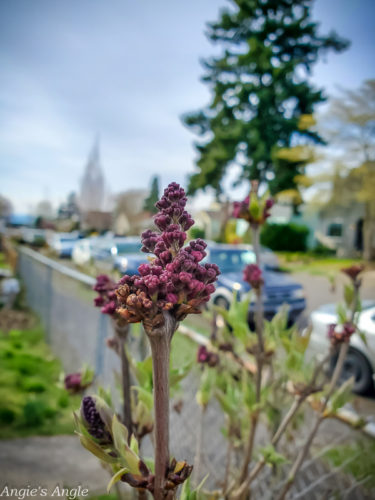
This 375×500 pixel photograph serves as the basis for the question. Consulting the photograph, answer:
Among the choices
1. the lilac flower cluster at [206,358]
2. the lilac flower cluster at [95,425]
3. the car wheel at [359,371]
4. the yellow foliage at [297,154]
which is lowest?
the car wheel at [359,371]

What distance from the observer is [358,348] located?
5.61 meters

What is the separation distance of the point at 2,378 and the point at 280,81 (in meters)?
28.7

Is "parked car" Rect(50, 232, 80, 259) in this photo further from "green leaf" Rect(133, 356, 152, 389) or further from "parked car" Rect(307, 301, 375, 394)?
"green leaf" Rect(133, 356, 152, 389)

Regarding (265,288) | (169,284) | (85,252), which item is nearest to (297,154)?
(85,252)

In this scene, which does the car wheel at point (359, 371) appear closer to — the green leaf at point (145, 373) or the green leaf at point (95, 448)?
the green leaf at point (145, 373)

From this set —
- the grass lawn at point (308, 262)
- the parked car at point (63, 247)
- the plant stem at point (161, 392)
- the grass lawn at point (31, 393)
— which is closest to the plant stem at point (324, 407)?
the plant stem at point (161, 392)

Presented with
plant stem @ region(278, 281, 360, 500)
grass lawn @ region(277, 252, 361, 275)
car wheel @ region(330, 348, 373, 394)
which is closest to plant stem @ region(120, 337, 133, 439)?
plant stem @ region(278, 281, 360, 500)

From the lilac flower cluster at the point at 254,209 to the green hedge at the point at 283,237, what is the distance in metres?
28.4

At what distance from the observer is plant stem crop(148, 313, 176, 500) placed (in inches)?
22.3

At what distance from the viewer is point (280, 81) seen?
2669cm

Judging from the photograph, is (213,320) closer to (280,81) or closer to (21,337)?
(21,337)

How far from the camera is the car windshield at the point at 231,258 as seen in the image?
988 cm

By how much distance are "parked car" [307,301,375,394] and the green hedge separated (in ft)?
76.3

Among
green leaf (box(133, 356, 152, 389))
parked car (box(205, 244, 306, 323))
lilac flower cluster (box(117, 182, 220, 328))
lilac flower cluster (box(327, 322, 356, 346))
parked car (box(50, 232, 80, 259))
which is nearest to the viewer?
lilac flower cluster (box(117, 182, 220, 328))
